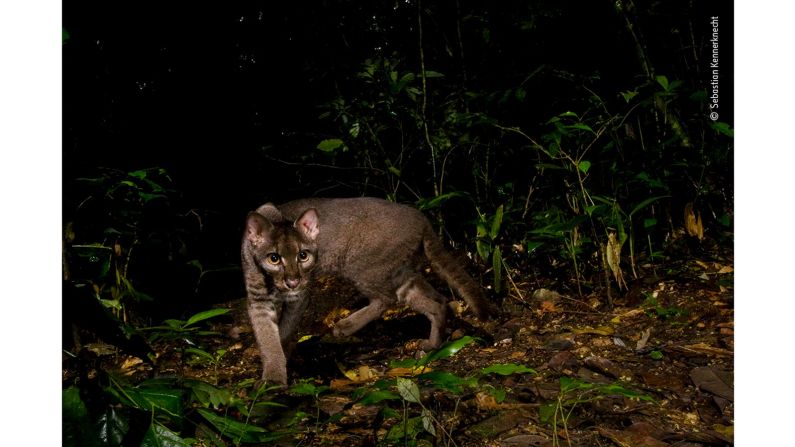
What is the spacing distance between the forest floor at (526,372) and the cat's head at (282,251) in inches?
22.6

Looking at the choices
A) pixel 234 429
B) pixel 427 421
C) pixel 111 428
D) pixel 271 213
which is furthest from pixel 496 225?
pixel 111 428

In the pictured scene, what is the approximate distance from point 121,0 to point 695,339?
195 inches

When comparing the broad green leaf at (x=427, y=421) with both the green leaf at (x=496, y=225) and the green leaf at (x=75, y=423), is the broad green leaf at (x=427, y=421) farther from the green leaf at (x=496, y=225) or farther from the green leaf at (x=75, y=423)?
the green leaf at (x=496, y=225)

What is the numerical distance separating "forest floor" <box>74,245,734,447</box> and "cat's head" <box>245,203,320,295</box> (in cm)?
57

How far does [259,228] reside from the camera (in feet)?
13.8

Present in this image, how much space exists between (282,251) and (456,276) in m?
1.31

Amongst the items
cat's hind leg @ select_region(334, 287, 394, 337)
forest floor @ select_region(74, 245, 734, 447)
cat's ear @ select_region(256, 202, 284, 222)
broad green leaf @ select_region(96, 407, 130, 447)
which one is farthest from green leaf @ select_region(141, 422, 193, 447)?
cat's hind leg @ select_region(334, 287, 394, 337)

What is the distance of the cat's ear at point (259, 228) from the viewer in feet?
13.7

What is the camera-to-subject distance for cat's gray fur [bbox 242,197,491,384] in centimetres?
421

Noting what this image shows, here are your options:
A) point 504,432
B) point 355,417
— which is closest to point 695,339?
point 504,432

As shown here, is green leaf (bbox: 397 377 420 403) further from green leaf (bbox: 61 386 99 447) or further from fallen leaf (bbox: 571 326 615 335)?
fallen leaf (bbox: 571 326 615 335)

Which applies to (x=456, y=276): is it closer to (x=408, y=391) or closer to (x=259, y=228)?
(x=259, y=228)

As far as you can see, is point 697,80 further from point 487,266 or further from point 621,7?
point 487,266

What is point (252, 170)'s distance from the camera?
7203 millimetres
